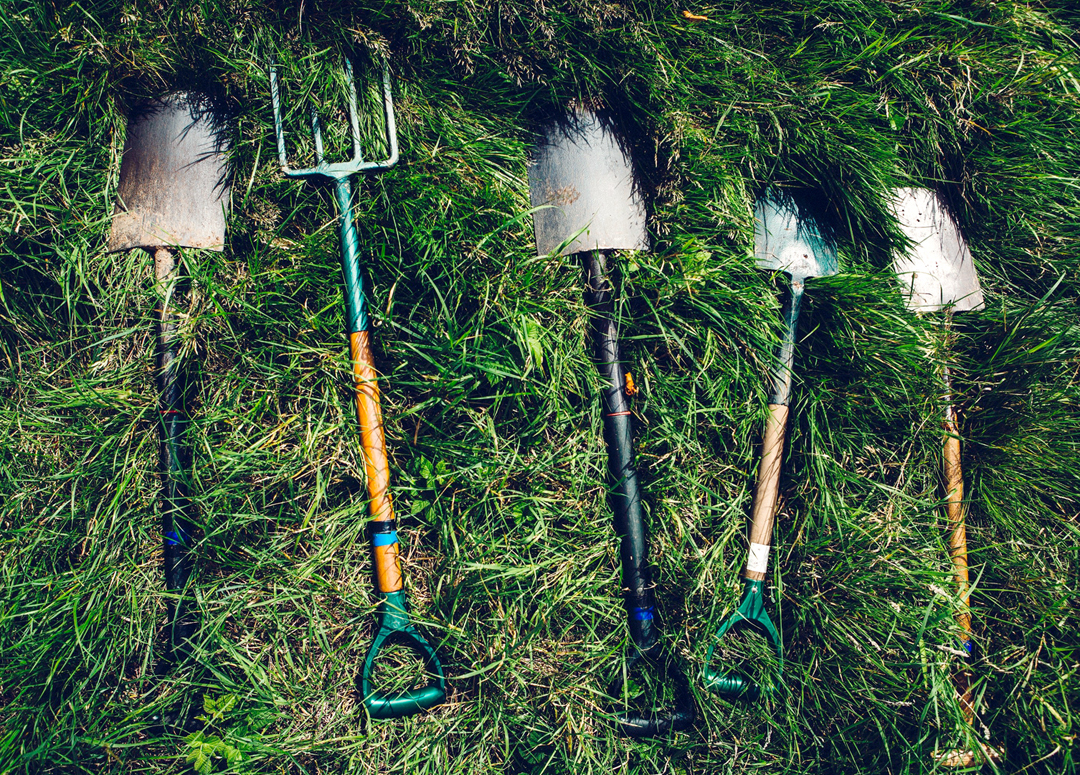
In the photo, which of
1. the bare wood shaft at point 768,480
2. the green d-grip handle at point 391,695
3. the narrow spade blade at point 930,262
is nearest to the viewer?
the green d-grip handle at point 391,695

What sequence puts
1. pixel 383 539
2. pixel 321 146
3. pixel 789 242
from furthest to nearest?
pixel 789 242 < pixel 321 146 < pixel 383 539

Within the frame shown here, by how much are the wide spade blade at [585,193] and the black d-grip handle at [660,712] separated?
4.57ft

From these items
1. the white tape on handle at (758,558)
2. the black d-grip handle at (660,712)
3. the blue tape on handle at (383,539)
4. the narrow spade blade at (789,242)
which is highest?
the narrow spade blade at (789,242)

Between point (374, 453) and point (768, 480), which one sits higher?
point (374, 453)

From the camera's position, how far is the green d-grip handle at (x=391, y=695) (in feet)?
5.51

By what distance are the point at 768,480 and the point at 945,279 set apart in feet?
3.34

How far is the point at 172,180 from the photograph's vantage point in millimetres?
1757

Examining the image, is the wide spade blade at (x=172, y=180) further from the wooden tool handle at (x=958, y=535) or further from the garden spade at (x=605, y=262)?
the wooden tool handle at (x=958, y=535)

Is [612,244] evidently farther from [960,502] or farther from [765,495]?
[960,502]

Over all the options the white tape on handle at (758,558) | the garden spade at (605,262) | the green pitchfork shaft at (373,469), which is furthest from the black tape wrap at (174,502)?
the white tape on handle at (758,558)

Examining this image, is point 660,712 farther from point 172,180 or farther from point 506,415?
point 172,180

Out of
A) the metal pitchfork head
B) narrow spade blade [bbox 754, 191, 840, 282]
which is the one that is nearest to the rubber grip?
the metal pitchfork head

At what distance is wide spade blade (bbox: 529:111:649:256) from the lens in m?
1.79

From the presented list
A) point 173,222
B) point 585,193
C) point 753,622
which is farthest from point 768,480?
point 173,222
